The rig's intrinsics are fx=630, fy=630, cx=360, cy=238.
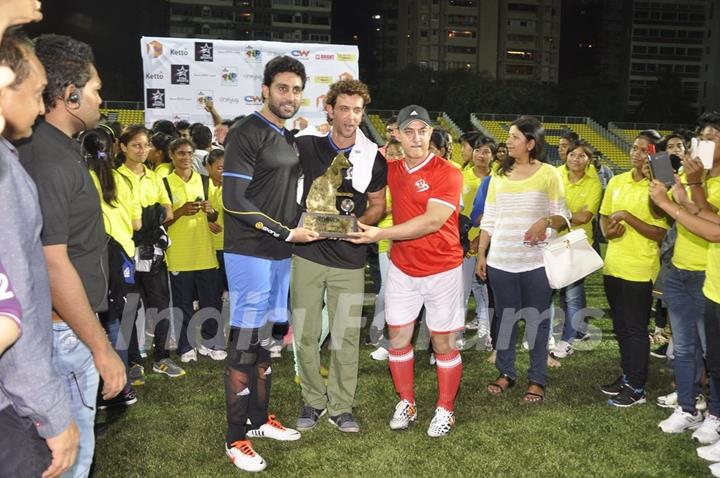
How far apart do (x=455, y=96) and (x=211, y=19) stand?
1794 inches

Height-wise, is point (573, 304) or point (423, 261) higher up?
point (423, 261)

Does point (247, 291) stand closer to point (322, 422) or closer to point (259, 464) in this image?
point (259, 464)

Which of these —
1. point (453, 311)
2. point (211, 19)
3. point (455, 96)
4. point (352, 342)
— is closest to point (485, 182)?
point (453, 311)

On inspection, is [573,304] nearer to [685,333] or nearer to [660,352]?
[660,352]

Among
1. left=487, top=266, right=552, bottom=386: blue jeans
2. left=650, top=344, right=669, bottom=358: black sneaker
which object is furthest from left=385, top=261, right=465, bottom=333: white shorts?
left=650, top=344, right=669, bottom=358: black sneaker

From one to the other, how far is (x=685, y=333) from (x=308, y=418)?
9.85 ft

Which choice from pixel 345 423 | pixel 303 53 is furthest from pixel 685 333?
pixel 303 53

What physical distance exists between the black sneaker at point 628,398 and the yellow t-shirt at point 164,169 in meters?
4.74

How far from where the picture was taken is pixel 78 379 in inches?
103

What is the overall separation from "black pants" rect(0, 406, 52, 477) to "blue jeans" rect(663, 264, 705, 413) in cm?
453

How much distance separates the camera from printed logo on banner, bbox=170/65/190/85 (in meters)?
10.4

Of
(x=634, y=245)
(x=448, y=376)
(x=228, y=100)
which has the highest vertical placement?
(x=228, y=100)

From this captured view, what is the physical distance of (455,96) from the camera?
2398 inches

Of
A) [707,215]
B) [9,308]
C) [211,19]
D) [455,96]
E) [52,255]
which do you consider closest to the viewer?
[9,308]
